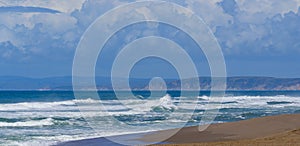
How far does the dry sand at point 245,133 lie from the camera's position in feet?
58.7

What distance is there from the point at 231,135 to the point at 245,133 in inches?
27.1

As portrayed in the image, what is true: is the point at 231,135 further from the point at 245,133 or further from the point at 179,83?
the point at 179,83

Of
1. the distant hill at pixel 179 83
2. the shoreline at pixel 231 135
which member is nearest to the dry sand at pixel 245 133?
the shoreline at pixel 231 135

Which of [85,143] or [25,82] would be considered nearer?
[85,143]

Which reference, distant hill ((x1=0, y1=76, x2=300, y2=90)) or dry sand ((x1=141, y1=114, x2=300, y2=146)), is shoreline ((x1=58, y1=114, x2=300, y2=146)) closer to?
dry sand ((x1=141, y1=114, x2=300, y2=146))

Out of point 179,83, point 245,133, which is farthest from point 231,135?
point 179,83

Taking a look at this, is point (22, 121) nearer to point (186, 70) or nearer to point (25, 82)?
point (186, 70)

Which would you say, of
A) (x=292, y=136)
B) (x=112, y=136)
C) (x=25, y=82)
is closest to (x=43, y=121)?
(x=112, y=136)

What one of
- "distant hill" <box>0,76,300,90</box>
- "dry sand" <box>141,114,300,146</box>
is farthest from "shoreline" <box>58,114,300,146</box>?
"distant hill" <box>0,76,300,90</box>

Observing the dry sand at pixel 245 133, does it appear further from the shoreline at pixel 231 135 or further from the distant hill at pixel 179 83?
the distant hill at pixel 179 83

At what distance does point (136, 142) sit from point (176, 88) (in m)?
139

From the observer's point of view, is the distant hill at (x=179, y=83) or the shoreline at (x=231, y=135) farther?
the distant hill at (x=179, y=83)

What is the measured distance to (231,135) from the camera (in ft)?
70.2

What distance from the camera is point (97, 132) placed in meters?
24.7
